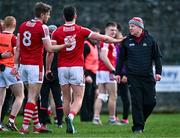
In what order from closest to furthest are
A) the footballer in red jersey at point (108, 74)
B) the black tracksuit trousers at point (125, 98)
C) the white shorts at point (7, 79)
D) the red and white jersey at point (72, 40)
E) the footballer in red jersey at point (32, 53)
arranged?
1. the footballer in red jersey at point (32, 53)
2. the red and white jersey at point (72, 40)
3. the white shorts at point (7, 79)
4. the footballer in red jersey at point (108, 74)
5. the black tracksuit trousers at point (125, 98)

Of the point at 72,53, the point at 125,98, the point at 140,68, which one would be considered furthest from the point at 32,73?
the point at 125,98

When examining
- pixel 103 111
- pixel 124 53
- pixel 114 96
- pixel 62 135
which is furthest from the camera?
pixel 103 111

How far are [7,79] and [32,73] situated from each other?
919 mm

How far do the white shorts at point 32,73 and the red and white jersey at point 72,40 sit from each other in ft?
1.61

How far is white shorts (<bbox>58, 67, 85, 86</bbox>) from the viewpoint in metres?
13.8

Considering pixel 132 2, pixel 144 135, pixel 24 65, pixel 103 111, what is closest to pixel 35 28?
pixel 24 65

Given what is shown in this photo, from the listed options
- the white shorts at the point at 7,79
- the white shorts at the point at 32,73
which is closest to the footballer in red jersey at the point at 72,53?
the white shorts at the point at 32,73

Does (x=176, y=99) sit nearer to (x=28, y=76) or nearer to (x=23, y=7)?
(x=23, y=7)

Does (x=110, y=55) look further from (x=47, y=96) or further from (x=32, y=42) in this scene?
(x=32, y=42)

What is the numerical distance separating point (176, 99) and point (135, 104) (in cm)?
1237

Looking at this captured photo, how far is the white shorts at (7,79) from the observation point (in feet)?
47.0

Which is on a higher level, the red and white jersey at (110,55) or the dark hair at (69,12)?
the dark hair at (69,12)

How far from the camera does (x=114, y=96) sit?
58.2ft

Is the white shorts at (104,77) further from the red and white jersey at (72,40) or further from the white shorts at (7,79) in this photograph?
the red and white jersey at (72,40)
